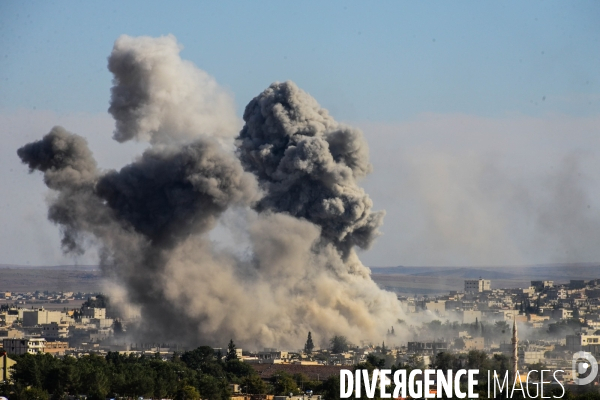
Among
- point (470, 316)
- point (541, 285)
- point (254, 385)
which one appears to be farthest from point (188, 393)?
point (541, 285)

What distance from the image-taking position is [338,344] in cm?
9562

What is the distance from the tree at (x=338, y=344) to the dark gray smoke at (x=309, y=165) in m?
5.68

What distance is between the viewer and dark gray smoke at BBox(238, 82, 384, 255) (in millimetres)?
94875

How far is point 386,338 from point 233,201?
13.4 metres

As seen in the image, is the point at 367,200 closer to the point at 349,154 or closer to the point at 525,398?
the point at 349,154

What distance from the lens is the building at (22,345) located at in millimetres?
98000

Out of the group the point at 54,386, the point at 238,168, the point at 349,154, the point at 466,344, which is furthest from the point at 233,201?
the point at 54,386

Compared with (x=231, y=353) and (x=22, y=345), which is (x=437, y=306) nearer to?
(x=22, y=345)

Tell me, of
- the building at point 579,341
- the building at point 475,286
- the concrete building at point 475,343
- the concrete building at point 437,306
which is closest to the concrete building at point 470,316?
the concrete building at point 437,306

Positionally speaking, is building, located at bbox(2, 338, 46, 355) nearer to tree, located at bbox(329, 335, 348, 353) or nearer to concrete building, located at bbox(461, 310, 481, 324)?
tree, located at bbox(329, 335, 348, 353)

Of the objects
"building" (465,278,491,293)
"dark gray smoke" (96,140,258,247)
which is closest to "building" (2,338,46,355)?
"dark gray smoke" (96,140,258,247)

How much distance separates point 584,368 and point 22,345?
3682cm

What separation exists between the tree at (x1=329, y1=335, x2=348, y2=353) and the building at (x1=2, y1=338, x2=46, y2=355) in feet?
57.9

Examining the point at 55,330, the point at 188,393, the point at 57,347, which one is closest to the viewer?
the point at 188,393
